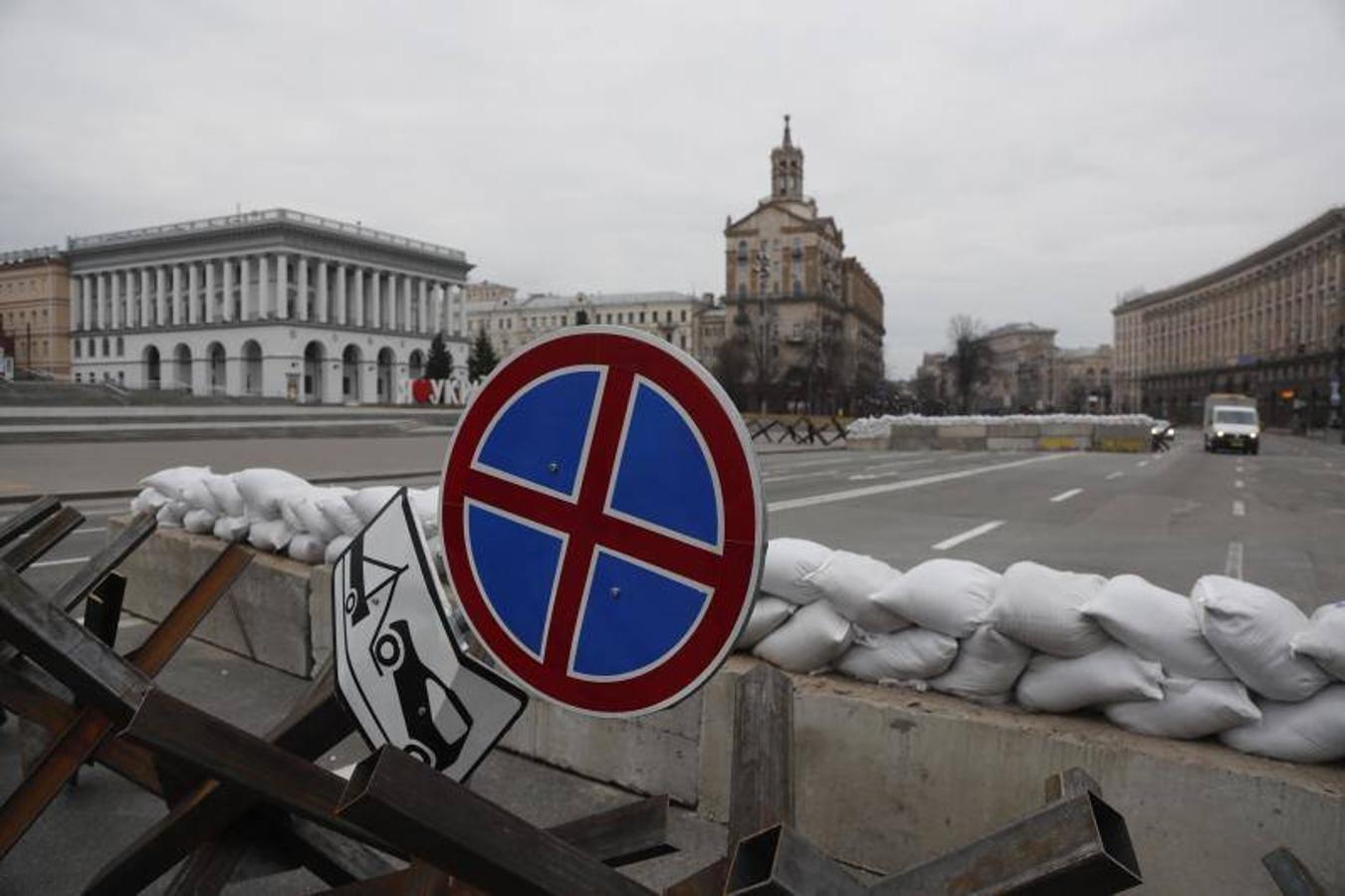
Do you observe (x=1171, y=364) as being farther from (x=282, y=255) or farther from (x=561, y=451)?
(x=561, y=451)

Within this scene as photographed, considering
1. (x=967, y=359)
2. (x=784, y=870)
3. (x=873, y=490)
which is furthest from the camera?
(x=967, y=359)

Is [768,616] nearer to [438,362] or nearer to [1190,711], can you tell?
[1190,711]

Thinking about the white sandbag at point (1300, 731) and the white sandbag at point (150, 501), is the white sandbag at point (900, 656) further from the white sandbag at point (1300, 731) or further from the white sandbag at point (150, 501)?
the white sandbag at point (150, 501)

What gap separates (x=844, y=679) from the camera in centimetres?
330

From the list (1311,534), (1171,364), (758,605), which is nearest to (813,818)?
(758,605)

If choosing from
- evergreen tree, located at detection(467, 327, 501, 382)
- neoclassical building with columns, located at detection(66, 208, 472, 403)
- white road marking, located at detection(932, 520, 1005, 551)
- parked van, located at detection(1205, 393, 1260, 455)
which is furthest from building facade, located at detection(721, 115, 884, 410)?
white road marking, located at detection(932, 520, 1005, 551)

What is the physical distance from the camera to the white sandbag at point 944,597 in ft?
10.1

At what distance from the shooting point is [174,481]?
20.2ft

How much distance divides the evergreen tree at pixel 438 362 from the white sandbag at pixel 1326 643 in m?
113

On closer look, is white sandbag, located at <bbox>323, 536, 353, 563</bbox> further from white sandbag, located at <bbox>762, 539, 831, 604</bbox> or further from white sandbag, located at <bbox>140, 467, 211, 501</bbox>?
white sandbag, located at <bbox>762, 539, 831, 604</bbox>

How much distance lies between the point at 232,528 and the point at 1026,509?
472 inches

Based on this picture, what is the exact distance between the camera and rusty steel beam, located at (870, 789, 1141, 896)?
3.95 feet

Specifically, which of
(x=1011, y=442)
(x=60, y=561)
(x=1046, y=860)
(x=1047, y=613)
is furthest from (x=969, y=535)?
(x=1011, y=442)

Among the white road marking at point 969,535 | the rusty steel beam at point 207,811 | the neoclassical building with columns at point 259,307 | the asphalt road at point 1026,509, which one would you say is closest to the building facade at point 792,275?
the neoclassical building with columns at point 259,307
